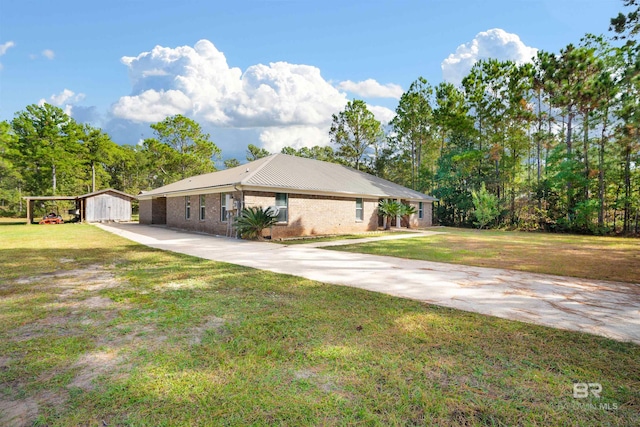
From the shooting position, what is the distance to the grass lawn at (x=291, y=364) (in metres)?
2.15

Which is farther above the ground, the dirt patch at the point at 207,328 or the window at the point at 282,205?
the window at the point at 282,205

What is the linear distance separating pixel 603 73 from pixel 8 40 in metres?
36.0

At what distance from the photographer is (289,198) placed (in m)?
15.8

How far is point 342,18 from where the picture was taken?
1334 cm

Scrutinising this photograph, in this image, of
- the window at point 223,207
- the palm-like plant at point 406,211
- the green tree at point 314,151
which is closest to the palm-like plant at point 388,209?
the palm-like plant at point 406,211

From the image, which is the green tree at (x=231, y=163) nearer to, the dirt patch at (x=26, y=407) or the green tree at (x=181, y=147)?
the green tree at (x=181, y=147)

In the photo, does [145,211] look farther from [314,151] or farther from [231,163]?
[231,163]

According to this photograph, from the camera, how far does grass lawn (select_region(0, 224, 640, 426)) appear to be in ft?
7.04

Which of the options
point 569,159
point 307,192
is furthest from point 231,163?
point 569,159

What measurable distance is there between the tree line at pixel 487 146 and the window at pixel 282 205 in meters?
13.2

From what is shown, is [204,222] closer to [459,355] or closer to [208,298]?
[208,298]

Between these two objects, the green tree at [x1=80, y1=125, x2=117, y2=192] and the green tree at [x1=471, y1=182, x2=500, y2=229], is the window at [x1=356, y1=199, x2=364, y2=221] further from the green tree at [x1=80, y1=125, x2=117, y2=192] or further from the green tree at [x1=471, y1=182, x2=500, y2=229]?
the green tree at [x1=80, y1=125, x2=117, y2=192]

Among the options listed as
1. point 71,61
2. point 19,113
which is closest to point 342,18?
point 71,61

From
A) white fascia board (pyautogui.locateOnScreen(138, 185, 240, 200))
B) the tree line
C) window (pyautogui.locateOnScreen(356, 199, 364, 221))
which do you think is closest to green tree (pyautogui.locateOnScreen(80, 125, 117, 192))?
the tree line
